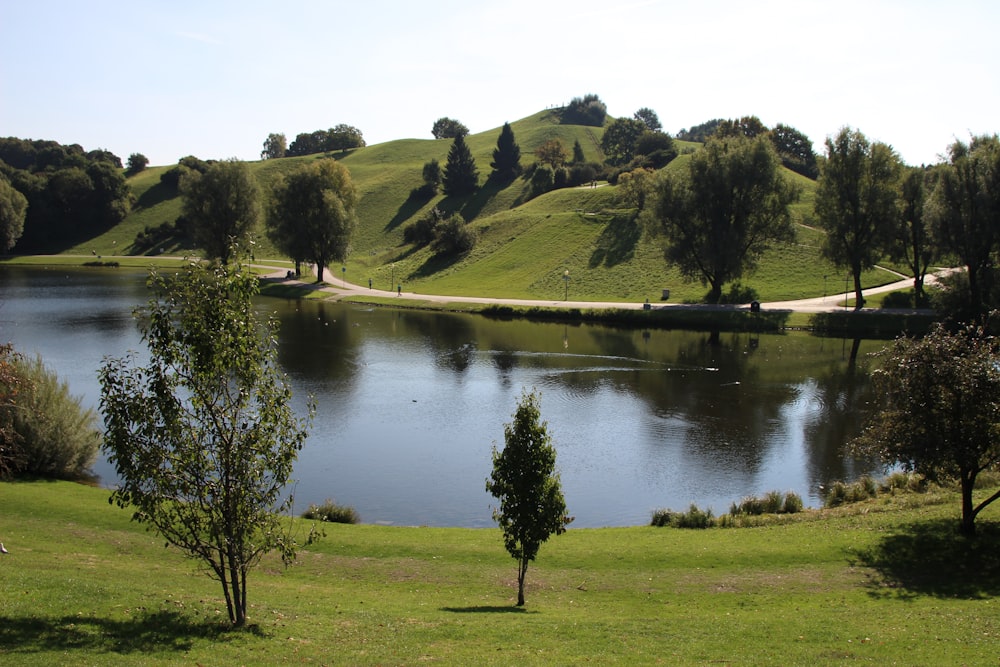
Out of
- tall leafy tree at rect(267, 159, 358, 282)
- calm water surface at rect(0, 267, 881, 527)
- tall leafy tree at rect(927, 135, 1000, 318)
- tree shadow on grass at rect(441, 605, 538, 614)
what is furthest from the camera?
tall leafy tree at rect(267, 159, 358, 282)

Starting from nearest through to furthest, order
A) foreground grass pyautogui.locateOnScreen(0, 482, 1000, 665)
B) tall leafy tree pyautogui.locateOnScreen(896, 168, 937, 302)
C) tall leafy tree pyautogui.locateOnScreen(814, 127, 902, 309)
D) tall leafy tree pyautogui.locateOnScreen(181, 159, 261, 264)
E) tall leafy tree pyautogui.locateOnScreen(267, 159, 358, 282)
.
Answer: foreground grass pyautogui.locateOnScreen(0, 482, 1000, 665)
tall leafy tree pyautogui.locateOnScreen(814, 127, 902, 309)
tall leafy tree pyautogui.locateOnScreen(896, 168, 937, 302)
tall leafy tree pyautogui.locateOnScreen(267, 159, 358, 282)
tall leafy tree pyautogui.locateOnScreen(181, 159, 261, 264)

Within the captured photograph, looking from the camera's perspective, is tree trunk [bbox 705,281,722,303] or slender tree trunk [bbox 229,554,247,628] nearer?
slender tree trunk [bbox 229,554,247,628]

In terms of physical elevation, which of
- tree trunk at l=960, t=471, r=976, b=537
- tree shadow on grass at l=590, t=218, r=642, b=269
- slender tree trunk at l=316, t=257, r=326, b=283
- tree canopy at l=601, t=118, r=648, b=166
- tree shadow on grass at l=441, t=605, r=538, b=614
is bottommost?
tree shadow on grass at l=441, t=605, r=538, b=614

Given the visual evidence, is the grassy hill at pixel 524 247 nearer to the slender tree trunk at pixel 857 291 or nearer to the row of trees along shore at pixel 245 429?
the slender tree trunk at pixel 857 291

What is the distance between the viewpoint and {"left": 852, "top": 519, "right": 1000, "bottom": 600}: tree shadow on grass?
738 inches

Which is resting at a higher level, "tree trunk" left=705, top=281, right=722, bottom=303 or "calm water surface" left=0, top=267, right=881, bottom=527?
"tree trunk" left=705, top=281, right=722, bottom=303

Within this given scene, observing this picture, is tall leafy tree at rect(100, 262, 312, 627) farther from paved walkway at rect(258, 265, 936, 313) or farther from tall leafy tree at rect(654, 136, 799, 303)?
tall leafy tree at rect(654, 136, 799, 303)

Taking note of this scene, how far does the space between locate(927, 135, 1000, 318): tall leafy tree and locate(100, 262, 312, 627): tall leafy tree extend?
63.1m

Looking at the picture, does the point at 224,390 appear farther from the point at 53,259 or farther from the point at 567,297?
the point at 53,259

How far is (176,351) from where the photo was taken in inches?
538

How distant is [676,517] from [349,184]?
8830cm

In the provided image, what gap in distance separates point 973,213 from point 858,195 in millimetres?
10032

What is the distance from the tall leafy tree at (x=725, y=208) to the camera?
72.9 meters

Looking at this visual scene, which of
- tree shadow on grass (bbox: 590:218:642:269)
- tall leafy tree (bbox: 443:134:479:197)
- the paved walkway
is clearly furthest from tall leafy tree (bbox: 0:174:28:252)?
tree shadow on grass (bbox: 590:218:642:269)
